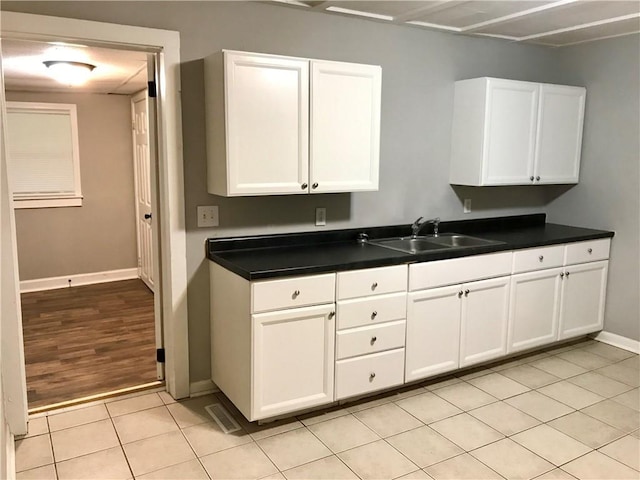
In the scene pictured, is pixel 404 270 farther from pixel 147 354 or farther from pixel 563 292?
pixel 147 354

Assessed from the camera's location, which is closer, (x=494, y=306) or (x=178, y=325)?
(x=178, y=325)

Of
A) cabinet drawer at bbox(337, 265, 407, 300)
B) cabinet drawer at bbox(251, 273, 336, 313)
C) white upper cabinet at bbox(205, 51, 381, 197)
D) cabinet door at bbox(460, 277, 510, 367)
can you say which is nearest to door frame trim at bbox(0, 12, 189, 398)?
white upper cabinet at bbox(205, 51, 381, 197)

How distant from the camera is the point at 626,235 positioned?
154 inches

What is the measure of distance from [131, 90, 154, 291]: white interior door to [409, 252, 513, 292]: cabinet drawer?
3.21 m

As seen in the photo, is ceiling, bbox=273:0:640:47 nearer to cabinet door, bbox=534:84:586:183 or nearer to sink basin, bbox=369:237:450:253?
cabinet door, bbox=534:84:586:183

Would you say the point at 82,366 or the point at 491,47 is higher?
the point at 491,47

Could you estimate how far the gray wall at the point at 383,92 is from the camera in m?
2.87

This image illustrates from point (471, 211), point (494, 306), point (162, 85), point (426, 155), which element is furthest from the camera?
point (471, 211)

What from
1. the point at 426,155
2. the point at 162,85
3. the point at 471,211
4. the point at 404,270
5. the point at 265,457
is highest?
the point at 162,85

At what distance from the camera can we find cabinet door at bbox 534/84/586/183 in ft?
12.8

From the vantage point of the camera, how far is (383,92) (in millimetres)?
3455

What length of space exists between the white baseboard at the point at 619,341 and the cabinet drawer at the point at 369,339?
2027mm

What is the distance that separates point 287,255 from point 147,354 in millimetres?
1513

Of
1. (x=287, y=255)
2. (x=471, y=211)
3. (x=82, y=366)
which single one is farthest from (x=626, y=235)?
(x=82, y=366)
